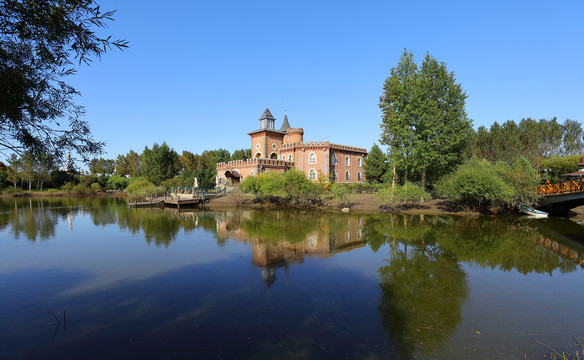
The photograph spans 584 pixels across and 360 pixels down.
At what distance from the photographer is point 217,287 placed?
31.0ft

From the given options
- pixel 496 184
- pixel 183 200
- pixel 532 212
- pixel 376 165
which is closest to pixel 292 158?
pixel 376 165

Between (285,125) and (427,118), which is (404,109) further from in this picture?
(285,125)

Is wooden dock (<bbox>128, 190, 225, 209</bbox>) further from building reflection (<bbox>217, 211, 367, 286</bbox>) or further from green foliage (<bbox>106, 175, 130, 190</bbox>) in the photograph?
green foliage (<bbox>106, 175, 130, 190</bbox>)

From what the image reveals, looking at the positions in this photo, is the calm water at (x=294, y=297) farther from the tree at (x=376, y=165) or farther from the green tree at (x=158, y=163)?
the green tree at (x=158, y=163)

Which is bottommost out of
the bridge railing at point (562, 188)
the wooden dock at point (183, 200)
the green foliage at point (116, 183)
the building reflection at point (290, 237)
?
the building reflection at point (290, 237)

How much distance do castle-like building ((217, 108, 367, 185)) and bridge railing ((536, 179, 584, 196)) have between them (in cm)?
2302

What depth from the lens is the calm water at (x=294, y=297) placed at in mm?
6086

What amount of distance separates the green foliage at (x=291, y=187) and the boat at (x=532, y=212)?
18569mm

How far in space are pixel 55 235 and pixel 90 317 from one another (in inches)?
611

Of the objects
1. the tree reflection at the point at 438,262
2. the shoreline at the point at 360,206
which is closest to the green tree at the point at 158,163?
the shoreline at the point at 360,206

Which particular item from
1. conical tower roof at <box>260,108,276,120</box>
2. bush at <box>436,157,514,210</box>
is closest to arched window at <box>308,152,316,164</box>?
conical tower roof at <box>260,108,276,120</box>

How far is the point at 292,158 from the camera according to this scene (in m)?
46.3

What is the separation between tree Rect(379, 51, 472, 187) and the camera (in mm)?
27734

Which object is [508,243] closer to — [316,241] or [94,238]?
[316,241]
